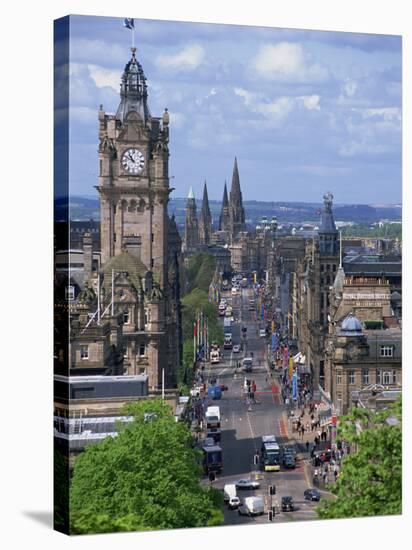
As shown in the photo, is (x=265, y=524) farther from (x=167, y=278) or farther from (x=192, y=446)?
(x=167, y=278)

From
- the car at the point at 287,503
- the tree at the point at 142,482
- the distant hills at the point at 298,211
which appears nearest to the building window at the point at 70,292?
the distant hills at the point at 298,211

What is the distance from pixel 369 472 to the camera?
46.1 metres

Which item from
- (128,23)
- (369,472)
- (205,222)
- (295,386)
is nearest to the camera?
(128,23)

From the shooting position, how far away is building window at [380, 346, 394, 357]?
49.8 m

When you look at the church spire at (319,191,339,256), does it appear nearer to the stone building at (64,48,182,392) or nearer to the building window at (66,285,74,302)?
the stone building at (64,48,182,392)

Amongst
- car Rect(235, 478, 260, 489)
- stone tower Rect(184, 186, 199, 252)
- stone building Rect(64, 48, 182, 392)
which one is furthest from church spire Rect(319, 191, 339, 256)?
car Rect(235, 478, 260, 489)

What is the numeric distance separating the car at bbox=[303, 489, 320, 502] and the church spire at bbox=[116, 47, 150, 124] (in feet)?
36.3

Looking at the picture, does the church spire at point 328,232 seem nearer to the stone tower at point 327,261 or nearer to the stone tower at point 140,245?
the stone tower at point 327,261

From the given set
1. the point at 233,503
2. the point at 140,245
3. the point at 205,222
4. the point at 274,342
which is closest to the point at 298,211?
the point at 205,222

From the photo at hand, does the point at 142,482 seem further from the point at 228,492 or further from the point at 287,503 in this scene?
the point at 287,503

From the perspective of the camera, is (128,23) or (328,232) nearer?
(128,23)

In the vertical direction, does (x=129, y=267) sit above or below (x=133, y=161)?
below

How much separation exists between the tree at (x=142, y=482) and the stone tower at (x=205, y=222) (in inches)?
195

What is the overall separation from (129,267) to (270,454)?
6416 millimetres
